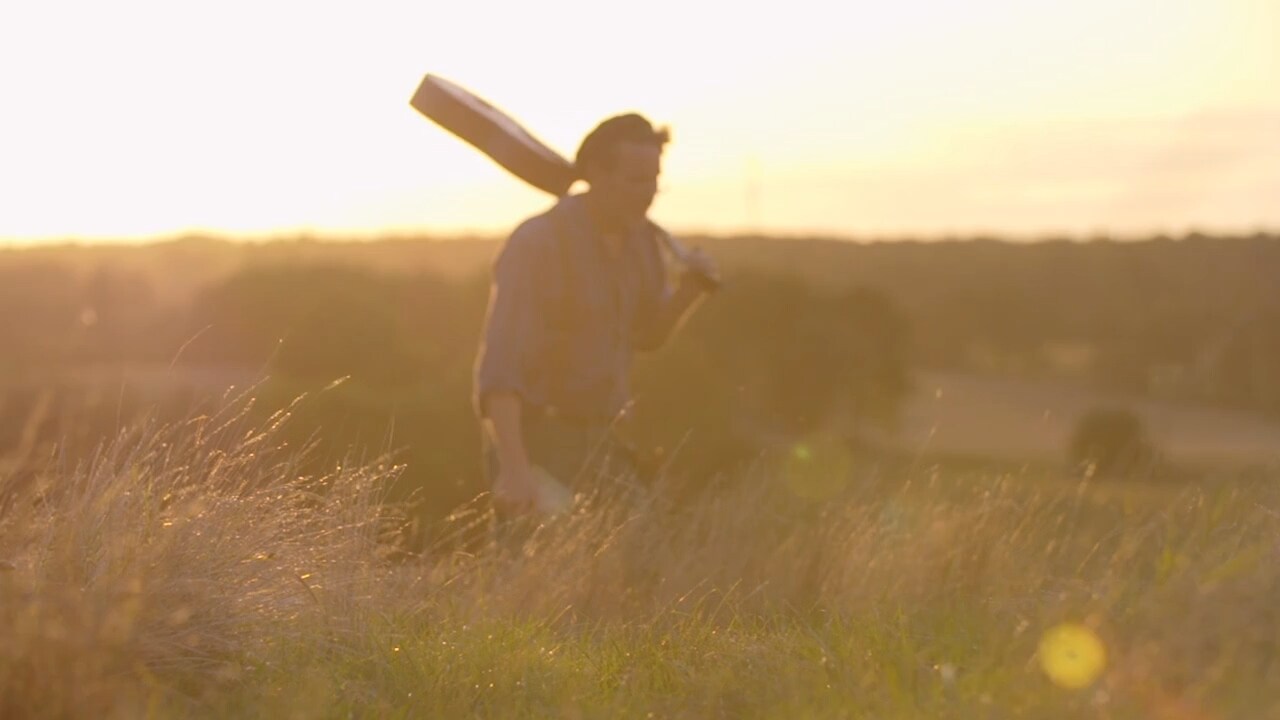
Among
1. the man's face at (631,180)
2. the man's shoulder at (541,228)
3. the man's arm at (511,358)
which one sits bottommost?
the man's arm at (511,358)

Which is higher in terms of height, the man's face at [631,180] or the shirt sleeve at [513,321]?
the man's face at [631,180]

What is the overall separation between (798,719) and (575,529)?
2.44 metres

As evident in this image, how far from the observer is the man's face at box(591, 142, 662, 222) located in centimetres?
707

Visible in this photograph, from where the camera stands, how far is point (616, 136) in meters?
7.16

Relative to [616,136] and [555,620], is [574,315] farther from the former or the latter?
[555,620]

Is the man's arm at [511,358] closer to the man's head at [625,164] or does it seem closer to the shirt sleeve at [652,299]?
the man's head at [625,164]

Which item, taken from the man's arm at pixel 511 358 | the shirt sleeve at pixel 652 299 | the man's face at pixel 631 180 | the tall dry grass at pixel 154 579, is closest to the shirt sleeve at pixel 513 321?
the man's arm at pixel 511 358

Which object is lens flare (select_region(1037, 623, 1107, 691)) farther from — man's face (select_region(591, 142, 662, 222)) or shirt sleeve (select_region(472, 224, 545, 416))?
man's face (select_region(591, 142, 662, 222))

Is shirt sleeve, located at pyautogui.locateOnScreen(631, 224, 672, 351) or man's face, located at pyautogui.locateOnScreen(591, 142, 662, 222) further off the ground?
man's face, located at pyautogui.locateOnScreen(591, 142, 662, 222)

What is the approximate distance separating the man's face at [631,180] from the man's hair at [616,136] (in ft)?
0.10

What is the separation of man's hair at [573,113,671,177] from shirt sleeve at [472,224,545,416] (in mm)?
411

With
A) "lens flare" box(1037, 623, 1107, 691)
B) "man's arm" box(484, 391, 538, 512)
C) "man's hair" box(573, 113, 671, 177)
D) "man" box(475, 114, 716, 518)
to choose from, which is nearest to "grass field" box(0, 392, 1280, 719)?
"lens flare" box(1037, 623, 1107, 691)

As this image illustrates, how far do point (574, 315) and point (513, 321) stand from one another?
369 millimetres

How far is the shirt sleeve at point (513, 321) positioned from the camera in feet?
22.5
